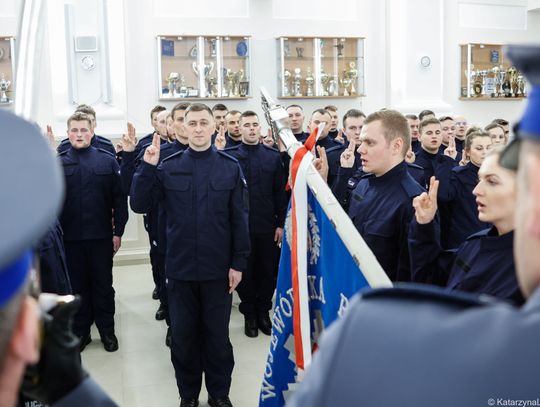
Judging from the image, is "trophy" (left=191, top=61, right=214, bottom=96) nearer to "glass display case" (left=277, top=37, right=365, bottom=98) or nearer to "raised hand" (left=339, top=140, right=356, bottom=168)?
"glass display case" (left=277, top=37, right=365, bottom=98)

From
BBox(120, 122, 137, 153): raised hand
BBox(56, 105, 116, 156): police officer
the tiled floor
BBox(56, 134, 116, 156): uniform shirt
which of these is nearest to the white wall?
BBox(56, 105, 116, 156): police officer

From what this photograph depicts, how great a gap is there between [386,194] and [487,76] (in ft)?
21.3

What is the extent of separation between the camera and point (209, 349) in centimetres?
321

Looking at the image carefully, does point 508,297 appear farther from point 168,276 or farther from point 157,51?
point 157,51

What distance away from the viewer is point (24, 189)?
57 centimetres

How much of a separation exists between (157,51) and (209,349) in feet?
15.6

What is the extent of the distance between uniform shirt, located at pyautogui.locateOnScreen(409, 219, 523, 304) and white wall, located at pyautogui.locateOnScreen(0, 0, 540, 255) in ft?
16.1

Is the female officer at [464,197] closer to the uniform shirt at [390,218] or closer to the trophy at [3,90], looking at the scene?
the uniform shirt at [390,218]

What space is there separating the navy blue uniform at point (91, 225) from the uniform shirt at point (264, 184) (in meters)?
1.01

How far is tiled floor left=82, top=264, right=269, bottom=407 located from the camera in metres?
Answer: 3.45

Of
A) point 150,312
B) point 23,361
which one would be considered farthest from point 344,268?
point 150,312

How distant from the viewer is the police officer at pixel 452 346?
64 centimetres

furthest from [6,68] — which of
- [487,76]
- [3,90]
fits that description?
[487,76]

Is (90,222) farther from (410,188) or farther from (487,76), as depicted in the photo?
(487,76)
